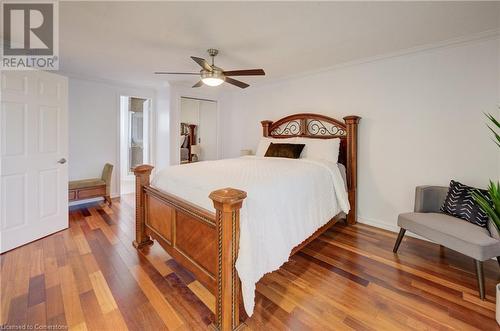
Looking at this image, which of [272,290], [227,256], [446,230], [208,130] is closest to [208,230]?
[227,256]

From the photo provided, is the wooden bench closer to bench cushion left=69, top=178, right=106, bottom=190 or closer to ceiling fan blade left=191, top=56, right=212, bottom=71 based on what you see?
bench cushion left=69, top=178, right=106, bottom=190

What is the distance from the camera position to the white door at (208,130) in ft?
18.9

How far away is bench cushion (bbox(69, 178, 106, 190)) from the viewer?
382cm

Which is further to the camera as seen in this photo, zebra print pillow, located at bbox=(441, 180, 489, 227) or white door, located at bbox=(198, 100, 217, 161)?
white door, located at bbox=(198, 100, 217, 161)

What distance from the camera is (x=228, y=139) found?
17.7 ft

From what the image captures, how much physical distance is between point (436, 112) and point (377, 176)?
1.01 m

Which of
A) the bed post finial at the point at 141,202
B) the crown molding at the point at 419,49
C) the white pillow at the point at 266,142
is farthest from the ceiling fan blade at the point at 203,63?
the crown molding at the point at 419,49

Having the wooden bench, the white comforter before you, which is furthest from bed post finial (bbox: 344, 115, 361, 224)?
the wooden bench

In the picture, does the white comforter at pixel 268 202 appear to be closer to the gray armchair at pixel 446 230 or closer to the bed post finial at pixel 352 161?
the bed post finial at pixel 352 161

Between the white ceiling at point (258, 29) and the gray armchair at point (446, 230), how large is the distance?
5.54 feet

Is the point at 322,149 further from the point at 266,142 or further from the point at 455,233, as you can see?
the point at 455,233

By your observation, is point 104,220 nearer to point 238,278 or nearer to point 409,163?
point 238,278

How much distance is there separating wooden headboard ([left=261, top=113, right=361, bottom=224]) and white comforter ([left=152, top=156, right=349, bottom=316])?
0.61 metres

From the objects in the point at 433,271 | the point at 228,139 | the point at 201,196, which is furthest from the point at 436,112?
the point at 228,139
